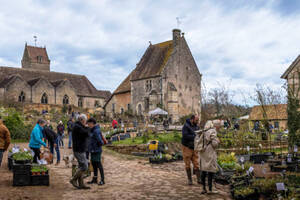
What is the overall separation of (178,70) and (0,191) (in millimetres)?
38074

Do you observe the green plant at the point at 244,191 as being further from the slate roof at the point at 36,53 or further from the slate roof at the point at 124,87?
the slate roof at the point at 36,53

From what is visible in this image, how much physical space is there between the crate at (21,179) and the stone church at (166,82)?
33594 millimetres

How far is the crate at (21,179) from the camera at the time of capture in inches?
322

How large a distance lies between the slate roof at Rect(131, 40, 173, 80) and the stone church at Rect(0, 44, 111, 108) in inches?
464

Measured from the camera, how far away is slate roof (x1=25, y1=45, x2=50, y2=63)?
72.7 metres

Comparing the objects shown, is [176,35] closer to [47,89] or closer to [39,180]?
[47,89]

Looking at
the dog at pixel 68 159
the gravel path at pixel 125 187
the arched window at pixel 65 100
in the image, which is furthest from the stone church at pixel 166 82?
the gravel path at pixel 125 187

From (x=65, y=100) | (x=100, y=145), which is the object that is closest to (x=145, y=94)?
(x=65, y=100)

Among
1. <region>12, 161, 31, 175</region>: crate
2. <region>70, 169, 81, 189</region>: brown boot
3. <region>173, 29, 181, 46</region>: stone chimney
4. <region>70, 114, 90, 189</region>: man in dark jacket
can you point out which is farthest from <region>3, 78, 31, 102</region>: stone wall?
<region>70, 114, 90, 189</region>: man in dark jacket

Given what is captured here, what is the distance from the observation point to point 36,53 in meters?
74.0

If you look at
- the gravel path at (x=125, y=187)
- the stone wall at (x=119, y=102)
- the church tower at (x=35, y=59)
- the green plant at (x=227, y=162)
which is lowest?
the gravel path at (x=125, y=187)

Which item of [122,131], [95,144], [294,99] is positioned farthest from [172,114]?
[95,144]

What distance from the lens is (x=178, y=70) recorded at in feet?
146

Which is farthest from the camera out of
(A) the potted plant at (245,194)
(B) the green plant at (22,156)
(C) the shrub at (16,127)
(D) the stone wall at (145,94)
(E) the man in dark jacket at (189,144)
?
(D) the stone wall at (145,94)
